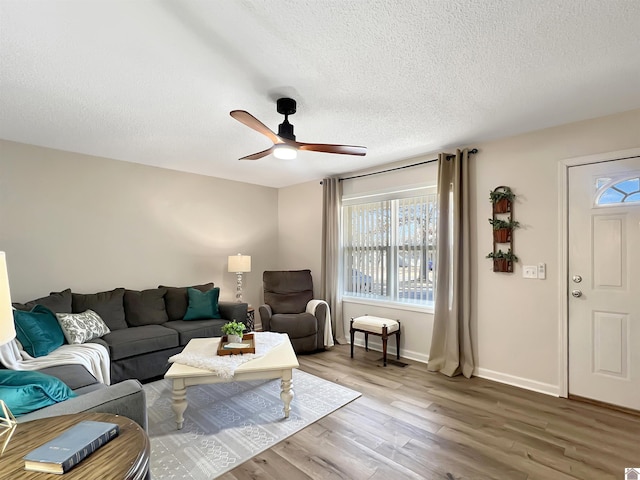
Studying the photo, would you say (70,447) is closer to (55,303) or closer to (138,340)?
(138,340)

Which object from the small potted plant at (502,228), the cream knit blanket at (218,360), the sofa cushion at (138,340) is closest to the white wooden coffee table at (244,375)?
the cream knit blanket at (218,360)

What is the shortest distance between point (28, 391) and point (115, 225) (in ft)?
9.65

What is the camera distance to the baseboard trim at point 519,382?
2.93 meters

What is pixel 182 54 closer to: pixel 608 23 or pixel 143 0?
pixel 143 0

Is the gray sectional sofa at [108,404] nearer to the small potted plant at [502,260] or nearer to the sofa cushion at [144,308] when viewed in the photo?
the sofa cushion at [144,308]

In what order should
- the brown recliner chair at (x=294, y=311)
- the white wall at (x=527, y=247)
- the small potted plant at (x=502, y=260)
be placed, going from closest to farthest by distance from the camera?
the white wall at (x=527, y=247)
the small potted plant at (x=502, y=260)
the brown recliner chair at (x=294, y=311)

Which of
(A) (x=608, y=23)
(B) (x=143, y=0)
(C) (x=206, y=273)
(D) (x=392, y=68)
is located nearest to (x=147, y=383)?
(C) (x=206, y=273)

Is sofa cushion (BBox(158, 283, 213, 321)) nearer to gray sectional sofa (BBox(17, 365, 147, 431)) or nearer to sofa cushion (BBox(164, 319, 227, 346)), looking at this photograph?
sofa cushion (BBox(164, 319, 227, 346))

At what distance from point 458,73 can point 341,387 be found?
2.87 m

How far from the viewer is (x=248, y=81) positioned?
6.99 ft

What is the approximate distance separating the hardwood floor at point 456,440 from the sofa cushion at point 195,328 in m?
1.81

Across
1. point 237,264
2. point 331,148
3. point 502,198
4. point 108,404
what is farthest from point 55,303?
point 502,198

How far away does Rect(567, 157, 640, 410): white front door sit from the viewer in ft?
8.50

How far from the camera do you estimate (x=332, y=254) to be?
4.69m
